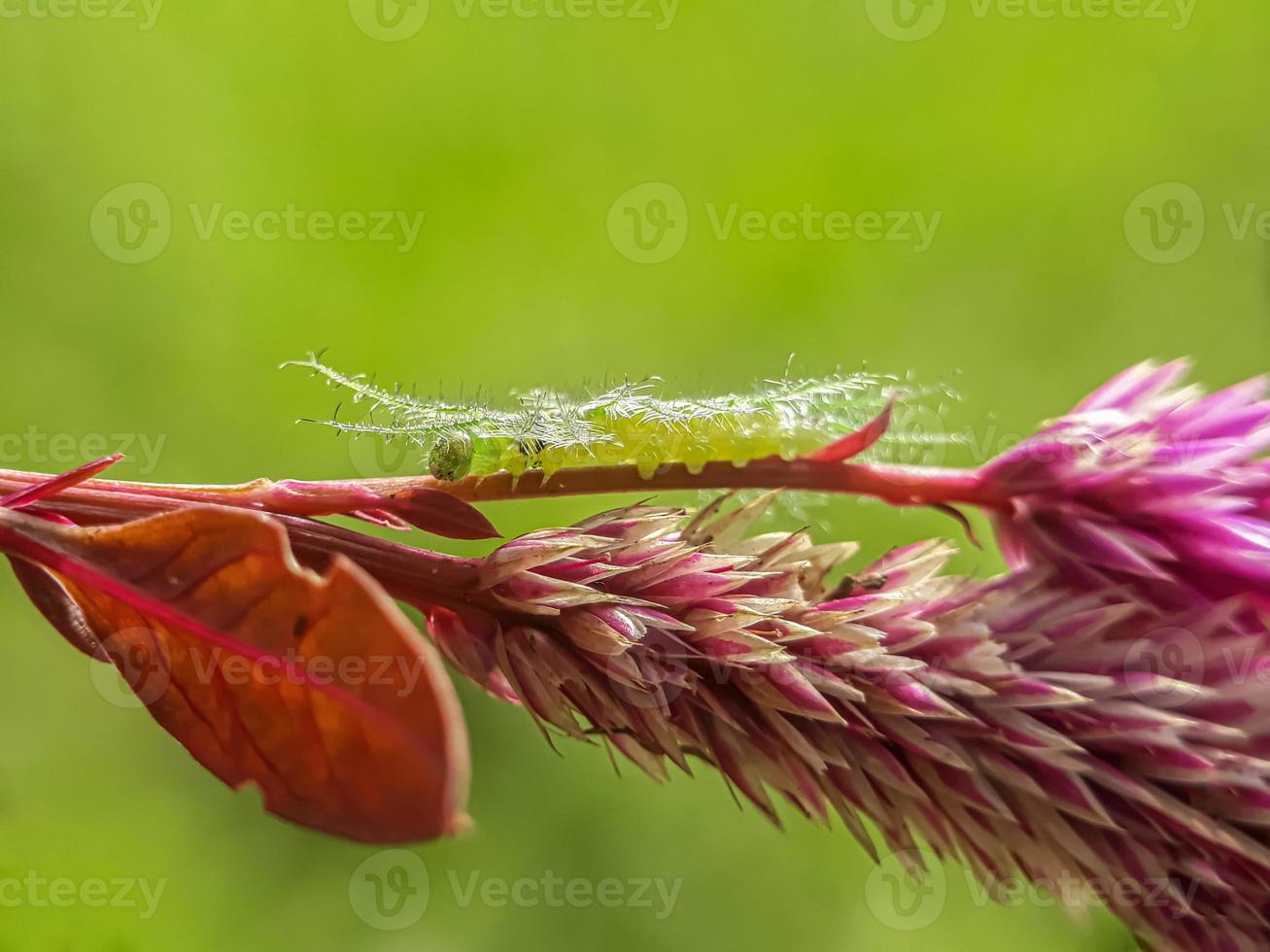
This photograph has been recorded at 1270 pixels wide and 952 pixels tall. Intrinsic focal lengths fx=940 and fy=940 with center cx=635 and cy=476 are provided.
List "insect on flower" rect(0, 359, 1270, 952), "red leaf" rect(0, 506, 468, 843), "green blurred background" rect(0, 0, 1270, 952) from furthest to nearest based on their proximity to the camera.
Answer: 1. "green blurred background" rect(0, 0, 1270, 952)
2. "insect on flower" rect(0, 359, 1270, 952)
3. "red leaf" rect(0, 506, 468, 843)

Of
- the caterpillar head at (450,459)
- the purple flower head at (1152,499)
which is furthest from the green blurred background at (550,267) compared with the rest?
the caterpillar head at (450,459)

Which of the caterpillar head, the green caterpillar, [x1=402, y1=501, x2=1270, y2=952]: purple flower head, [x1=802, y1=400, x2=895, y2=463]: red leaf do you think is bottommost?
[x1=402, y1=501, x2=1270, y2=952]: purple flower head

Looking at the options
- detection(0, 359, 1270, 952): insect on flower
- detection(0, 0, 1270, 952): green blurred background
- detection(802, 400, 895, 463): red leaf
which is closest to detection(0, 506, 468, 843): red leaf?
detection(0, 359, 1270, 952): insect on flower

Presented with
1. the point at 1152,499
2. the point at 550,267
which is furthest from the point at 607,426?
the point at 550,267

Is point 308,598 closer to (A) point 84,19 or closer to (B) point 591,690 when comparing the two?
(B) point 591,690

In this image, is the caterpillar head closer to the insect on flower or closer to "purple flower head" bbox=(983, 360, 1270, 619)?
the insect on flower

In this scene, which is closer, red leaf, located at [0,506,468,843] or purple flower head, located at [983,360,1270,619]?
red leaf, located at [0,506,468,843]

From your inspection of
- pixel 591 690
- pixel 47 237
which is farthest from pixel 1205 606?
pixel 47 237

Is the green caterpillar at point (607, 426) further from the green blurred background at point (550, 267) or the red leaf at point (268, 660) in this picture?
the green blurred background at point (550, 267)
